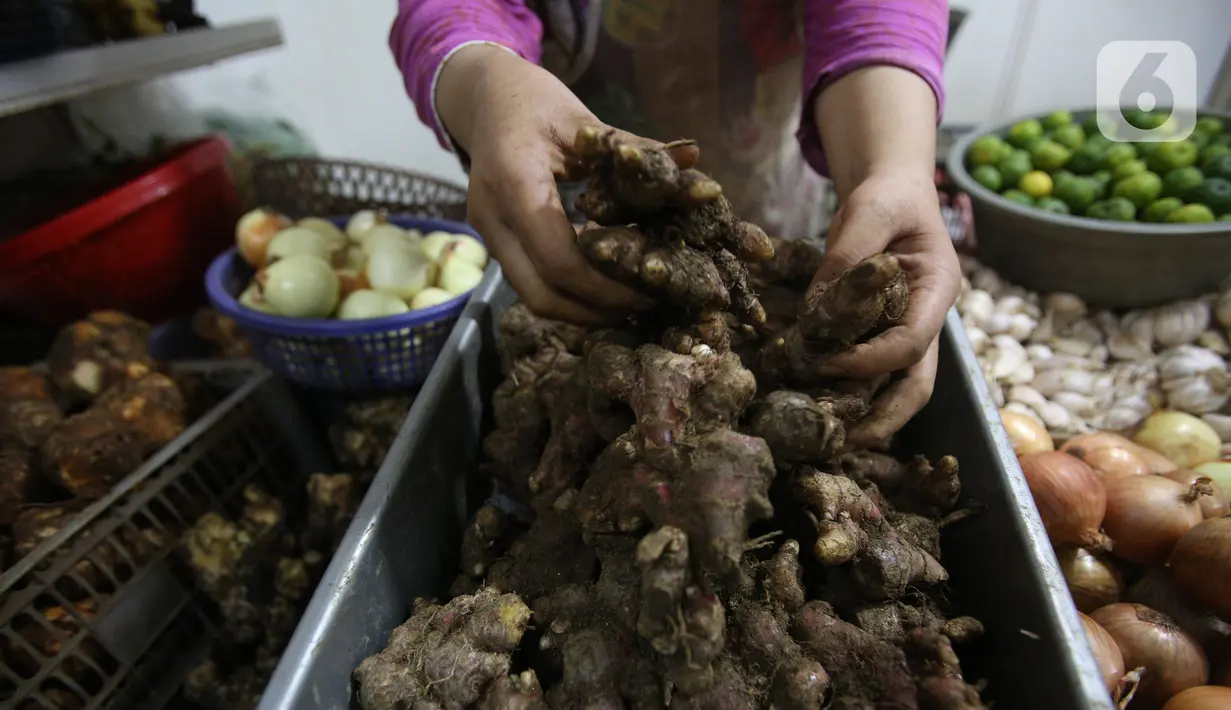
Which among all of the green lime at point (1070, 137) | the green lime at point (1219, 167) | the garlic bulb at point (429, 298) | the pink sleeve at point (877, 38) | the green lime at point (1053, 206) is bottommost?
the garlic bulb at point (429, 298)

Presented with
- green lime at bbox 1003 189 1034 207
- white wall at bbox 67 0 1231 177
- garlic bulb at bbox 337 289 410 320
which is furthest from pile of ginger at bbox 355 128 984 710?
white wall at bbox 67 0 1231 177

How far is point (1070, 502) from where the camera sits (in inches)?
45.3

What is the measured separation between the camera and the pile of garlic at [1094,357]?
1676 millimetres

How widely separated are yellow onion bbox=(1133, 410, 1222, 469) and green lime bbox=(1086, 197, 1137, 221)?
23.7 inches

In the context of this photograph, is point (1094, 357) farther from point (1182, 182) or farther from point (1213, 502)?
point (1213, 502)

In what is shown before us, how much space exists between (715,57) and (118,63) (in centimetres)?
159

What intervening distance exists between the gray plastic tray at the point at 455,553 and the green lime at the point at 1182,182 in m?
1.25

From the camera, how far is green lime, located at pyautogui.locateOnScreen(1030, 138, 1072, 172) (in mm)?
2127

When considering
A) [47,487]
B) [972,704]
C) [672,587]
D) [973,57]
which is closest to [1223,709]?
[972,704]

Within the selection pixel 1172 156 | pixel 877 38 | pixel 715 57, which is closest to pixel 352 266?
pixel 715 57

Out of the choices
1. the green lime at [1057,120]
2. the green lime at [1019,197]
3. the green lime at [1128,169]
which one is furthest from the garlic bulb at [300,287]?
the green lime at [1057,120]

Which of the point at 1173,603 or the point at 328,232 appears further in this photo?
the point at 328,232

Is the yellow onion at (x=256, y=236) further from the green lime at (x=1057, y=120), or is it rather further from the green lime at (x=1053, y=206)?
the green lime at (x=1057, y=120)

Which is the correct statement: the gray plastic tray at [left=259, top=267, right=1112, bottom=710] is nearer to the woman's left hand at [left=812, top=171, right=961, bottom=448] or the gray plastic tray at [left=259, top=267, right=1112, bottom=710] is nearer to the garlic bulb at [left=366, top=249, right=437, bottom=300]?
the woman's left hand at [left=812, top=171, right=961, bottom=448]
